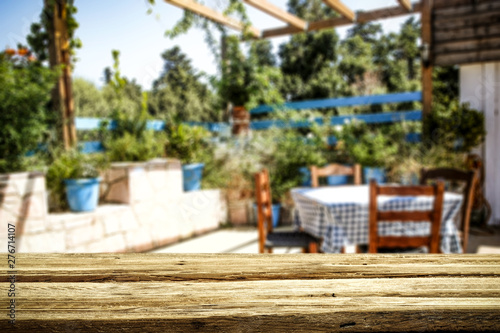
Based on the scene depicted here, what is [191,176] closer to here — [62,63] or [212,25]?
[62,63]

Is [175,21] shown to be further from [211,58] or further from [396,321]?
[396,321]

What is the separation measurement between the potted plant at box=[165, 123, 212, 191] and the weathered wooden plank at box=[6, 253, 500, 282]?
4.14m

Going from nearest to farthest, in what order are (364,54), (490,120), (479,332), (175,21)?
(479,332), (490,120), (175,21), (364,54)

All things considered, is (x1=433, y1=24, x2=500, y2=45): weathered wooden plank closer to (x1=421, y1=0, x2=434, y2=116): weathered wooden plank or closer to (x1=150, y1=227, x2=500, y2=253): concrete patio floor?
(x1=421, y1=0, x2=434, y2=116): weathered wooden plank

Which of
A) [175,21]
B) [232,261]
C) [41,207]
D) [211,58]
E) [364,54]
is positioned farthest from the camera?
[364,54]

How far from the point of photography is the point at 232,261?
0.55 m

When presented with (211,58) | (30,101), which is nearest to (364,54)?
(211,58)

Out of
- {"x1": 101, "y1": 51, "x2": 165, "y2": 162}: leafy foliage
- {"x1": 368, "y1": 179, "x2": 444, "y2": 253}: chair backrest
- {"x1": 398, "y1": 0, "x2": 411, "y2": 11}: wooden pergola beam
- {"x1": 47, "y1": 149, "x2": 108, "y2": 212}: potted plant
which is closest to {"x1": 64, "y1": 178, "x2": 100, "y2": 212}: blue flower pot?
{"x1": 47, "y1": 149, "x2": 108, "y2": 212}: potted plant

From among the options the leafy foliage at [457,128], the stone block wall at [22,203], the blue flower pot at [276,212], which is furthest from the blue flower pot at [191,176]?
the leafy foliage at [457,128]

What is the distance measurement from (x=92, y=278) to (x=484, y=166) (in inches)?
216

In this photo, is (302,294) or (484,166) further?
(484,166)

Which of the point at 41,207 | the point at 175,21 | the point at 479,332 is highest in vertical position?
the point at 175,21

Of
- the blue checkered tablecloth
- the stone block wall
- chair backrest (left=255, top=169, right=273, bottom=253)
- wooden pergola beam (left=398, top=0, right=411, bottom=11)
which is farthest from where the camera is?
wooden pergola beam (left=398, top=0, right=411, bottom=11)

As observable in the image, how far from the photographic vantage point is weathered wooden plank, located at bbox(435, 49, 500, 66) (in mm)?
4984
